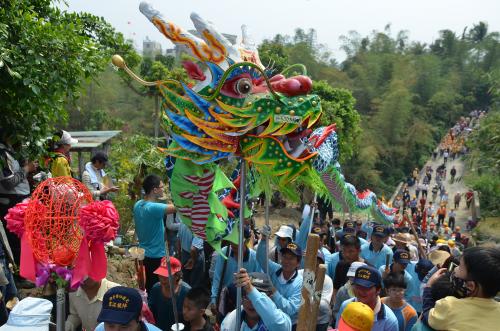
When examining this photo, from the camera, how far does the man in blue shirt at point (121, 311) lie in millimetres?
2494

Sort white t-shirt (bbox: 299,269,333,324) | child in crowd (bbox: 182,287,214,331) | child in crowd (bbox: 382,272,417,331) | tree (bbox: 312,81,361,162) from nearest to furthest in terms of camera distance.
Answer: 1. child in crowd (bbox: 182,287,214,331)
2. child in crowd (bbox: 382,272,417,331)
3. white t-shirt (bbox: 299,269,333,324)
4. tree (bbox: 312,81,361,162)

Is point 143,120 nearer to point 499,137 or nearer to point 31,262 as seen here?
point 499,137

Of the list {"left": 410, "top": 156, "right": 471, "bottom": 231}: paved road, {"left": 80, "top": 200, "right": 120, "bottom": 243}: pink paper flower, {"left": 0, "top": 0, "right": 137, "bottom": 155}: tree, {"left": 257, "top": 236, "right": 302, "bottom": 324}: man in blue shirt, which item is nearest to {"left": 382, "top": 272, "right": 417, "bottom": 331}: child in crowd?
{"left": 257, "top": 236, "right": 302, "bottom": 324}: man in blue shirt

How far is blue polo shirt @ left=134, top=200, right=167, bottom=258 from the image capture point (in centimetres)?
419

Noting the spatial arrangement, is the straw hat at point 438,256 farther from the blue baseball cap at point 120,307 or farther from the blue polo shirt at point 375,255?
the blue baseball cap at point 120,307

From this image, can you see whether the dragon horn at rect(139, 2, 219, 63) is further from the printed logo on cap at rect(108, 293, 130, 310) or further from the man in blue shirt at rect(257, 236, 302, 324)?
the printed logo on cap at rect(108, 293, 130, 310)

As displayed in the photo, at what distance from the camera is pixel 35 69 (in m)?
4.41

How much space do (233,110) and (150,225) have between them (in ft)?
5.11

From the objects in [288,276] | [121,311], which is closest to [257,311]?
[121,311]

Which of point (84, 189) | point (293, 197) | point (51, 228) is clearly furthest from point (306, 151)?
point (51, 228)

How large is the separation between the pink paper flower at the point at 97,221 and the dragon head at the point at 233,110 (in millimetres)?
752

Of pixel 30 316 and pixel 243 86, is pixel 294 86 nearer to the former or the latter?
pixel 243 86

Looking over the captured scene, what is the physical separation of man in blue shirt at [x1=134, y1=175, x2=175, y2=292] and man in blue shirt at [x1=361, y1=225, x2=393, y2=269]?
2.08m

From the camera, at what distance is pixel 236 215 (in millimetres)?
4242
